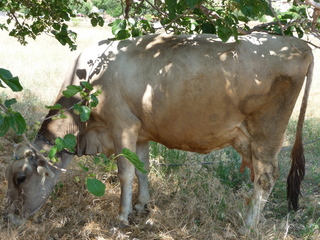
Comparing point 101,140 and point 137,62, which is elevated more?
point 137,62

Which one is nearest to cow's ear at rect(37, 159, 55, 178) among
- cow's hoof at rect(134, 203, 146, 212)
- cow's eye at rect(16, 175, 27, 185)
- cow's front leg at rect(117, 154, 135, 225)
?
cow's eye at rect(16, 175, 27, 185)

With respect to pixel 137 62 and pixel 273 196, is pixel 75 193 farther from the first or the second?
pixel 273 196

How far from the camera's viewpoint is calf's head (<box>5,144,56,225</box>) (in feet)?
15.0

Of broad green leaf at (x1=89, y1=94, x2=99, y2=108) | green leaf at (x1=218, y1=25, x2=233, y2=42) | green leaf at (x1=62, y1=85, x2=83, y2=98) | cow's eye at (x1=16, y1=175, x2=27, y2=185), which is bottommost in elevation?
cow's eye at (x1=16, y1=175, x2=27, y2=185)

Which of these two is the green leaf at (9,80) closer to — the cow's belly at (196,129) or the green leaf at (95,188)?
the green leaf at (95,188)

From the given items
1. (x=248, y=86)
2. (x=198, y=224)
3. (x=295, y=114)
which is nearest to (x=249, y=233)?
(x=198, y=224)

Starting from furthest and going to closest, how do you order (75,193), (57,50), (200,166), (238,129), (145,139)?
(57,50) < (200,166) < (75,193) < (145,139) < (238,129)

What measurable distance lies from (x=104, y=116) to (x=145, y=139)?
22.8 inches

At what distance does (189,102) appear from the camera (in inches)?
176

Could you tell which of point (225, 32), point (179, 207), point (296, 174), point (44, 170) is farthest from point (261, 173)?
point (44, 170)

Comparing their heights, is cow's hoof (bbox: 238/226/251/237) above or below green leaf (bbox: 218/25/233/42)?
below

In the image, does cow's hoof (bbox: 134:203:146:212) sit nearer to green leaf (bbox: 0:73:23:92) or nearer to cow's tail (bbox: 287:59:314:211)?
cow's tail (bbox: 287:59:314:211)

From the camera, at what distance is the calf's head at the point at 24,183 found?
4.58 meters

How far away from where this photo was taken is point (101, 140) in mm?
5000
